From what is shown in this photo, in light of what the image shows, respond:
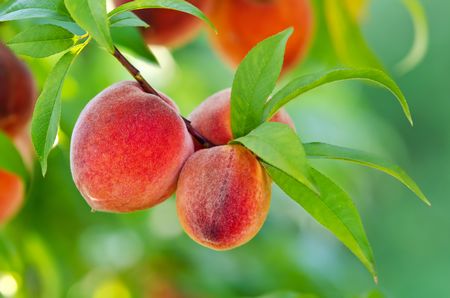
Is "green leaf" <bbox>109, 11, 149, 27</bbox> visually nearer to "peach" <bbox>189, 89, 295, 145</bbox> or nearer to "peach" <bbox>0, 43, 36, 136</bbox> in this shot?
"peach" <bbox>189, 89, 295, 145</bbox>

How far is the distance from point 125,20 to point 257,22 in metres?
0.41

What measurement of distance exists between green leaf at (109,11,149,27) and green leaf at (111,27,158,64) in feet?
0.62

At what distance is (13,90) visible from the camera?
795 mm

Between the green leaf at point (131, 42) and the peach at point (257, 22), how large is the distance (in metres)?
0.19

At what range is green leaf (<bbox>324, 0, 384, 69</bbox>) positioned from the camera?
0.94m

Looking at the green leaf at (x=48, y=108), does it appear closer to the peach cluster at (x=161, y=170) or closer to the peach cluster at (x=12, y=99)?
the peach cluster at (x=161, y=170)

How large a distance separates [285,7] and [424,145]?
4.39m

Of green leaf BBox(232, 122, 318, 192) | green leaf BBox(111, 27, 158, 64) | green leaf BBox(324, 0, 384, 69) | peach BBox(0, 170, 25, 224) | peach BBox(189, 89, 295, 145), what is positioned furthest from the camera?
green leaf BBox(324, 0, 384, 69)

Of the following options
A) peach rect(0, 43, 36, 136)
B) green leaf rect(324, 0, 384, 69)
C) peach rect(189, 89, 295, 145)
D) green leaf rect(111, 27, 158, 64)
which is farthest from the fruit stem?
green leaf rect(324, 0, 384, 69)

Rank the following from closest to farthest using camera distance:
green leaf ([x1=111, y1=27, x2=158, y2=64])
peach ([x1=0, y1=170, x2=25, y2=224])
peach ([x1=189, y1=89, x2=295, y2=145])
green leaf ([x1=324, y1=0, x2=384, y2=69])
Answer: peach ([x1=189, y1=89, x2=295, y2=145])
green leaf ([x1=111, y1=27, x2=158, y2=64])
peach ([x1=0, y1=170, x2=25, y2=224])
green leaf ([x1=324, y1=0, x2=384, y2=69])

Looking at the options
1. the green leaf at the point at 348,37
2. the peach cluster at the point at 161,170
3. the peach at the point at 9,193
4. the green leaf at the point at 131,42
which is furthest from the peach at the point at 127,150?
the green leaf at the point at 348,37

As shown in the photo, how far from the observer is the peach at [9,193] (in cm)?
→ 83

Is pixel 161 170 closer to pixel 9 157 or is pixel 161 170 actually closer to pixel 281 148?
pixel 281 148

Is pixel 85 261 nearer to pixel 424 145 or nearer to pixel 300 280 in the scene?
pixel 300 280
